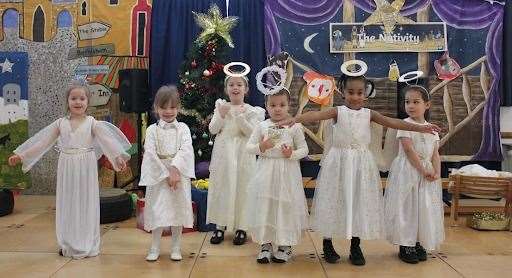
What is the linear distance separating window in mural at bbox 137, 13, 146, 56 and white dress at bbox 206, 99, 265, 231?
2491 mm

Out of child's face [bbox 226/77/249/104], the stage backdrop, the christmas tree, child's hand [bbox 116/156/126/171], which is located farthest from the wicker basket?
the stage backdrop

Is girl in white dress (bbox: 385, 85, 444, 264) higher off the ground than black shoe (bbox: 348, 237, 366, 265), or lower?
higher

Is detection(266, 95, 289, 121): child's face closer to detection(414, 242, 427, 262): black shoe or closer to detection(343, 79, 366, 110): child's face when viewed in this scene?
detection(343, 79, 366, 110): child's face

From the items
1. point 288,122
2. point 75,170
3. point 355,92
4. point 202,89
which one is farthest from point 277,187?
point 202,89

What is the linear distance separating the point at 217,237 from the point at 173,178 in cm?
89

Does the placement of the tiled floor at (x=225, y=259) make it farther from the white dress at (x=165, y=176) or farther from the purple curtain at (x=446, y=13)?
the purple curtain at (x=446, y=13)

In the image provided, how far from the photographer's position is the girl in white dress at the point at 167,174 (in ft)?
11.0

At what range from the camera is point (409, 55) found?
586cm

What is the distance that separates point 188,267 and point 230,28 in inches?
117

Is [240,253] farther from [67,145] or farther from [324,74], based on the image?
[324,74]

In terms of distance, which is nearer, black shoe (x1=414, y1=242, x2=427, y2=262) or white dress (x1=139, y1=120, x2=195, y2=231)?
white dress (x1=139, y1=120, x2=195, y2=231)

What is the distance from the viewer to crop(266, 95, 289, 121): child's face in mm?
3338

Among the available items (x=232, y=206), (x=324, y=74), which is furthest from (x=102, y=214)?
(x=324, y=74)

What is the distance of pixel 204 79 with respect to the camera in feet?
17.4
